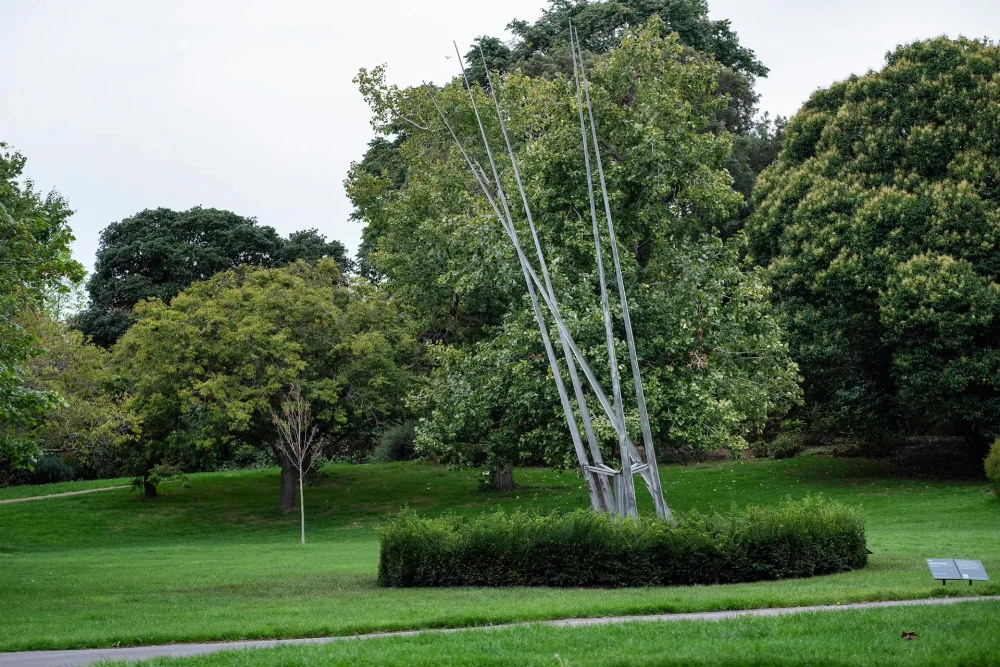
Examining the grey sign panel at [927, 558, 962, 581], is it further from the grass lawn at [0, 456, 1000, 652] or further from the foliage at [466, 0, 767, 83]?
the foliage at [466, 0, 767, 83]

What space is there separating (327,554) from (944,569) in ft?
44.7

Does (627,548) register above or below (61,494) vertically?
above

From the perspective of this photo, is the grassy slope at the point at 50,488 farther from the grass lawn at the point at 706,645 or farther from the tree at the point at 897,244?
the grass lawn at the point at 706,645

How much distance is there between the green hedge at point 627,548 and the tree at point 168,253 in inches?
1357

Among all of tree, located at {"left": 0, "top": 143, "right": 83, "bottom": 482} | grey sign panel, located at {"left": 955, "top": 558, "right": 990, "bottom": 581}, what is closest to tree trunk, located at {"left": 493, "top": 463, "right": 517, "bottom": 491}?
tree, located at {"left": 0, "top": 143, "right": 83, "bottom": 482}

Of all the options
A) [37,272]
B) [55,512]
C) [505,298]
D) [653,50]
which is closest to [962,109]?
[653,50]

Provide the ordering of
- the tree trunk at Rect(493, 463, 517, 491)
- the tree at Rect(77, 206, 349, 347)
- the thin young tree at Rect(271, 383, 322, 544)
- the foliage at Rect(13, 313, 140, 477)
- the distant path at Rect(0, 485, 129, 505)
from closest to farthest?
1. the thin young tree at Rect(271, 383, 322, 544)
2. the foliage at Rect(13, 313, 140, 477)
3. the tree trunk at Rect(493, 463, 517, 491)
4. the distant path at Rect(0, 485, 129, 505)
5. the tree at Rect(77, 206, 349, 347)

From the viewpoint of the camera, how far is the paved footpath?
8.86 meters

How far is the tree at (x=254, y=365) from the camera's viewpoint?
28.0 meters

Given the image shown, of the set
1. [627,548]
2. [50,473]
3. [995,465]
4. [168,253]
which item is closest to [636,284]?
[627,548]

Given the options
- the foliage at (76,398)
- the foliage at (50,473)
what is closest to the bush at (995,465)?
the foliage at (76,398)

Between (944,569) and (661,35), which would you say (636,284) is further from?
(661,35)

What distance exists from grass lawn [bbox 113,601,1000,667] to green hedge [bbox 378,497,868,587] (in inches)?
175

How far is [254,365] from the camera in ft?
93.5
